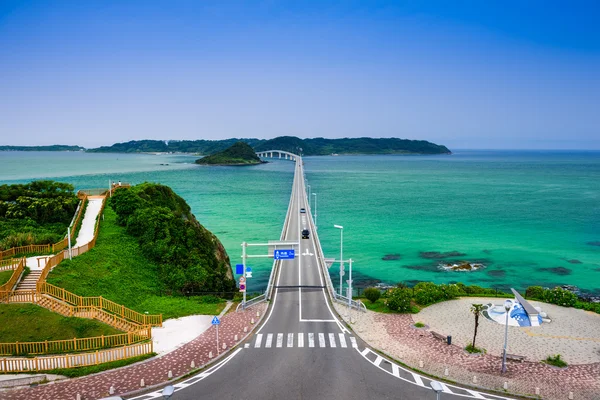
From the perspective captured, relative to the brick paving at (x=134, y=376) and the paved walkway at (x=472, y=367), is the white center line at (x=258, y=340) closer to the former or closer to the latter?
the brick paving at (x=134, y=376)

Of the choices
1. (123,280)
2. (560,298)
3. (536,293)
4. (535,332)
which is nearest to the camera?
(535,332)

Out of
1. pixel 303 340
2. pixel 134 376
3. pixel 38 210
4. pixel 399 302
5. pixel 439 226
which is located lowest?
pixel 439 226

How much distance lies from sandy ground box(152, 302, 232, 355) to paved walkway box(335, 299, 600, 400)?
10.6 meters

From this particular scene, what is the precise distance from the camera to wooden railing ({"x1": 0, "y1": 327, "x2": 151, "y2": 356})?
2261 cm

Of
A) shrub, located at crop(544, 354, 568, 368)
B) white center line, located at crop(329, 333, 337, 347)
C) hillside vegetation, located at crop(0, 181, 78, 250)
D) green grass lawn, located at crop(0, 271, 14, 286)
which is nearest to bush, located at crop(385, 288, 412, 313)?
white center line, located at crop(329, 333, 337, 347)

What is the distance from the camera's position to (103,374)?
69.5 feet

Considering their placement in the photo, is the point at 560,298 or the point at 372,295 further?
the point at 372,295

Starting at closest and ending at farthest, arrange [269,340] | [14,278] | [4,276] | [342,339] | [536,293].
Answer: [269,340] → [342,339] → [14,278] → [4,276] → [536,293]

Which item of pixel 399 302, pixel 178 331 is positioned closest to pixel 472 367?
pixel 399 302

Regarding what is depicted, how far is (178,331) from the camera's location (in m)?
27.4

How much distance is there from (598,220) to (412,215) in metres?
36.9

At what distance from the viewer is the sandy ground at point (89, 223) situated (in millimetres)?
39353

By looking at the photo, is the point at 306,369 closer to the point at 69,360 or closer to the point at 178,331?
the point at 178,331

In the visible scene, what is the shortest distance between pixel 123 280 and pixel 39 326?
10.4 m
